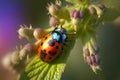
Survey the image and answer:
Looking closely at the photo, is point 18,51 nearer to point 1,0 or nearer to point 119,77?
point 119,77

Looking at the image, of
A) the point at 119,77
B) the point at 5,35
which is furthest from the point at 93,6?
the point at 5,35

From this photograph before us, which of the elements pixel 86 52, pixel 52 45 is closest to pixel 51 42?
pixel 52 45

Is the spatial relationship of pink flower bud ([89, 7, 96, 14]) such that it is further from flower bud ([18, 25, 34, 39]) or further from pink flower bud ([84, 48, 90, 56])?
flower bud ([18, 25, 34, 39])

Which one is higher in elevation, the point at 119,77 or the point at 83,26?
the point at 83,26

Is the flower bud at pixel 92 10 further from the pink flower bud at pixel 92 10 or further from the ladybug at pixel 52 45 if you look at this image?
the ladybug at pixel 52 45

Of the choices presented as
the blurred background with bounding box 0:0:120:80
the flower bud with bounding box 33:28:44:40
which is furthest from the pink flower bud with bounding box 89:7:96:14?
the blurred background with bounding box 0:0:120:80

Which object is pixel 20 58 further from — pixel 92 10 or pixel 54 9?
pixel 92 10
